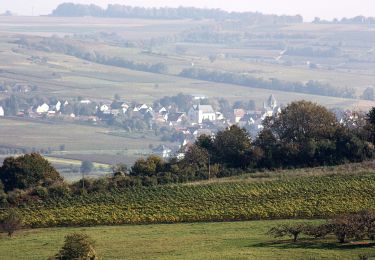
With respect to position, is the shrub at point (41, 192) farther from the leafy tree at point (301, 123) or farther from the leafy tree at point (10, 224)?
the leafy tree at point (301, 123)

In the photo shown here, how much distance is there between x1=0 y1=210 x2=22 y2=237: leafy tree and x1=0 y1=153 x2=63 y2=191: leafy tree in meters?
10.3

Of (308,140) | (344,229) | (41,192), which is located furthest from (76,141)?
(344,229)

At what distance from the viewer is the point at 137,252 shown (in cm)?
A: 3362

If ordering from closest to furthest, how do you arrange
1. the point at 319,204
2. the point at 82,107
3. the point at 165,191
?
the point at 319,204 < the point at 165,191 < the point at 82,107

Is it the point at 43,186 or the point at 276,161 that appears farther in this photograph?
the point at 276,161

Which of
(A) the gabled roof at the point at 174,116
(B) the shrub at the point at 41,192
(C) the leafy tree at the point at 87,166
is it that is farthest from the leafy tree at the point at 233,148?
(A) the gabled roof at the point at 174,116

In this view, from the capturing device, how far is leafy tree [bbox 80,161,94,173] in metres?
83.4

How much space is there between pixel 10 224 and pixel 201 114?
316 ft

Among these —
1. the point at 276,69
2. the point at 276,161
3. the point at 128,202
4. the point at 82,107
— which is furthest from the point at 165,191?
the point at 276,69

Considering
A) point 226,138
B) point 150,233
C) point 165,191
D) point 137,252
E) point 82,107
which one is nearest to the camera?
point 137,252

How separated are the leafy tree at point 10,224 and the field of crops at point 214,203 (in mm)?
1337

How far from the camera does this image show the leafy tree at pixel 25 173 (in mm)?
50188

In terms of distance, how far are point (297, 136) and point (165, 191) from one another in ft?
41.6

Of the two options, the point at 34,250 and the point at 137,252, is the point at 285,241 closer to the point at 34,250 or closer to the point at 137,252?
the point at 137,252
